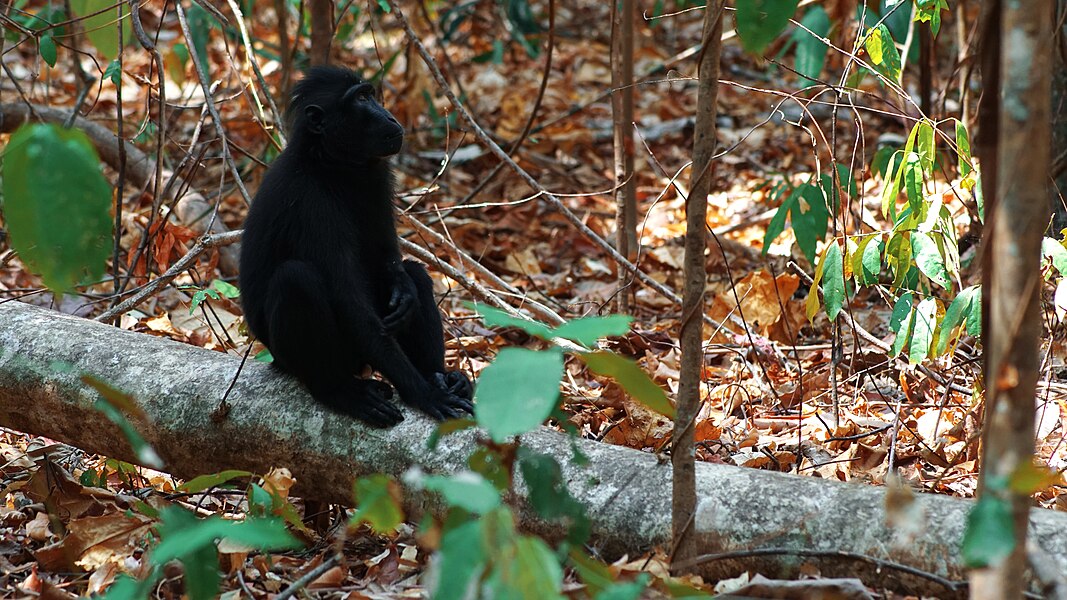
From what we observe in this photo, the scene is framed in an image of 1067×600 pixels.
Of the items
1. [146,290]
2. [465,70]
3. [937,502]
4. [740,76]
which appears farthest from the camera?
[465,70]

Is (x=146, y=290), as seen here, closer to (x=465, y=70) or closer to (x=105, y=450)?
(x=105, y=450)

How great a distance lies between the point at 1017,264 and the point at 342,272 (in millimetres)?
2612

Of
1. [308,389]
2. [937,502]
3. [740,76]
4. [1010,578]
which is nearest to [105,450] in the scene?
[308,389]

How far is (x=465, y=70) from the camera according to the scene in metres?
10.9

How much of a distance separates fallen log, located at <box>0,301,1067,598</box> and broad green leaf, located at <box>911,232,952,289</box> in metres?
1.01

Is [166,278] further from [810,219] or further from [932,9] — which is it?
[932,9]

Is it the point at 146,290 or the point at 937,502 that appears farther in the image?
the point at 146,290

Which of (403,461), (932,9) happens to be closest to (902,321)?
(932,9)

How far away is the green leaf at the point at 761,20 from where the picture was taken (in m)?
1.88

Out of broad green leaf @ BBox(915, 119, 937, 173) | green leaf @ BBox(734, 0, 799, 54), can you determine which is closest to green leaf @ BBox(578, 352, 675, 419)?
green leaf @ BBox(734, 0, 799, 54)

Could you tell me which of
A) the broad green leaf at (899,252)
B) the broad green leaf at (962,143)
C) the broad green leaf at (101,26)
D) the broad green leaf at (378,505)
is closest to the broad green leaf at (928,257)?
the broad green leaf at (899,252)

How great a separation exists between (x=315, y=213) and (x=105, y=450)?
1202mm

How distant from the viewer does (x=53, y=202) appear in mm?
1752

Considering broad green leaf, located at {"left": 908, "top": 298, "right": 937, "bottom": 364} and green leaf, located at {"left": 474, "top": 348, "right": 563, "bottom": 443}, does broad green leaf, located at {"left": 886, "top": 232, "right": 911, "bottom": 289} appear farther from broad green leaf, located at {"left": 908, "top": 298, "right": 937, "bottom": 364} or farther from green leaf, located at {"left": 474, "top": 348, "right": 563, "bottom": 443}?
green leaf, located at {"left": 474, "top": 348, "right": 563, "bottom": 443}
